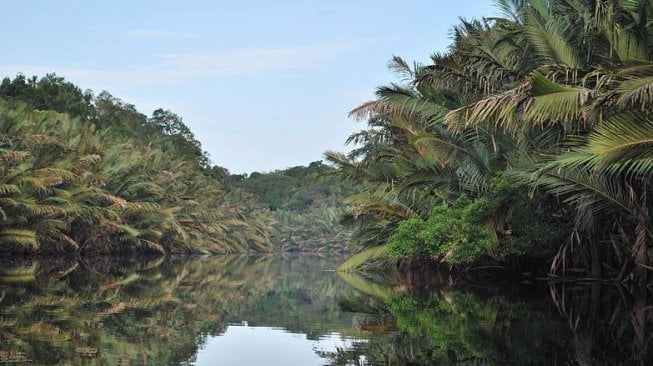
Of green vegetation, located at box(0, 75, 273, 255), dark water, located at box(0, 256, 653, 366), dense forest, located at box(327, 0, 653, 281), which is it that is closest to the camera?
dark water, located at box(0, 256, 653, 366)

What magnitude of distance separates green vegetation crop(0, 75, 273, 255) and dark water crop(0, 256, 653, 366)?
12885 millimetres

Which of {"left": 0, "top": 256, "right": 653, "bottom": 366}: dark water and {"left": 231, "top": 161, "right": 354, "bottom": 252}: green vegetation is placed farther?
{"left": 231, "top": 161, "right": 354, "bottom": 252}: green vegetation

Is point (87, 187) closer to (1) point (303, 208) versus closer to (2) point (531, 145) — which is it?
(2) point (531, 145)

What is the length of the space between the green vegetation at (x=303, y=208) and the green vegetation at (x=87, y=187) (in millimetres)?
22603

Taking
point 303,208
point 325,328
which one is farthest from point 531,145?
point 303,208

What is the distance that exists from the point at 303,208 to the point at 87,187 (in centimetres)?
7003

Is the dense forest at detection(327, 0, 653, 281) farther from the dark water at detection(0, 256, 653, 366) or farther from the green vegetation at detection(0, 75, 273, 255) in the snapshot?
the green vegetation at detection(0, 75, 273, 255)

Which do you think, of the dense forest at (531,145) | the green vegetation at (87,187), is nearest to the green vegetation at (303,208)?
the green vegetation at (87,187)

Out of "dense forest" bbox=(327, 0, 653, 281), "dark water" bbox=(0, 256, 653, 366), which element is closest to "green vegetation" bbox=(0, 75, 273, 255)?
"dense forest" bbox=(327, 0, 653, 281)

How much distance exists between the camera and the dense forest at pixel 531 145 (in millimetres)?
10461

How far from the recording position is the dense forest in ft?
34.3

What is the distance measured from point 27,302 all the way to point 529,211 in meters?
10.5

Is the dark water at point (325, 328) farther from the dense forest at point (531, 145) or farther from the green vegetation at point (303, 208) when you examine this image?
the green vegetation at point (303, 208)

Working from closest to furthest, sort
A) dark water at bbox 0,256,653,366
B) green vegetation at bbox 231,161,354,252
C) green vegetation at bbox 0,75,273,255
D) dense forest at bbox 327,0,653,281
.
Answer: dark water at bbox 0,256,653,366, dense forest at bbox 327,0,653,281, green vegetation at bbox 0,75,273,255, green vegetation at bbox 231,161,354,252
